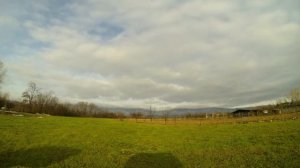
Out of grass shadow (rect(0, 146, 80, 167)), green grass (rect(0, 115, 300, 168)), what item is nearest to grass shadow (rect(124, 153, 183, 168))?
green grass (rect(0, 115, 300, 168))

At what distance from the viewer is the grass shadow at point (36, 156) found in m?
25.0

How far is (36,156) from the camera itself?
27859 mm

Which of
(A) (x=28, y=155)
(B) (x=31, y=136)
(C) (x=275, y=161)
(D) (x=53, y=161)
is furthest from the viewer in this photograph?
(B) (x=31, y=136)

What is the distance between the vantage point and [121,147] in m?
34.3

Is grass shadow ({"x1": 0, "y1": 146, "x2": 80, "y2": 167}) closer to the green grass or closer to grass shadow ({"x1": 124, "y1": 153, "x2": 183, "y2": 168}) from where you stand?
the green grass

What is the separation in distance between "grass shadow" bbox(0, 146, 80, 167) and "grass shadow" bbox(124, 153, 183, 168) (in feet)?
21.3

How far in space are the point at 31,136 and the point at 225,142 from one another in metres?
24.9

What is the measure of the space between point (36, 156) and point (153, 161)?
11084 millimetres

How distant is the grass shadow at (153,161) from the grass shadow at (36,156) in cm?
650

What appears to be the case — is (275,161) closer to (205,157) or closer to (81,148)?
(205,157)

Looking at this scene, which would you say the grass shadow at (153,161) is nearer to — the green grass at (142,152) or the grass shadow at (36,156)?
the green grass at (142,152)

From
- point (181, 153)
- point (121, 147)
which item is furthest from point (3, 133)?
point (181, 153)

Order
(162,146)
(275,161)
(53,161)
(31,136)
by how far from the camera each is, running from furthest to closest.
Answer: (31,136), (162,146), (53,161), (275,161)

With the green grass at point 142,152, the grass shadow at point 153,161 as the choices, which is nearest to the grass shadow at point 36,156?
the green grass at point 142,152
